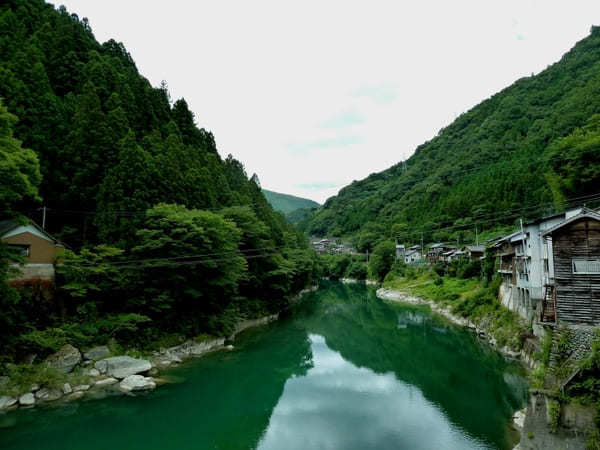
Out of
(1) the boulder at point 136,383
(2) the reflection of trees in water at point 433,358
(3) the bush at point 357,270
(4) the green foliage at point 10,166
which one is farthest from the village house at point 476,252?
(4) the green foliage at point 10,166

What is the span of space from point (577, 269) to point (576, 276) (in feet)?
0.78

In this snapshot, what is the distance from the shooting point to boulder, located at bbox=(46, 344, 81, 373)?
14.5m

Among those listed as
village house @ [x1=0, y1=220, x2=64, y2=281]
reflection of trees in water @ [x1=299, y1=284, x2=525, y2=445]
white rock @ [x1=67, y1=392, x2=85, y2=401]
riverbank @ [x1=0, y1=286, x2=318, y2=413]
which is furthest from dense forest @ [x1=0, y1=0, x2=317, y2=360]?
reflection of trees in water @ [x1=299, y1=284, x2=525, y2=445]

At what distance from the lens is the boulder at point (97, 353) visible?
1562 centimetres

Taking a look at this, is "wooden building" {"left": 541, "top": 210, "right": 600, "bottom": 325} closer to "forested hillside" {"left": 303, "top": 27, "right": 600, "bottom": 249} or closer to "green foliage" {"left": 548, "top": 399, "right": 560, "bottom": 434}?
"green foliage" {"left": 548, "top": 399, "right": 560, "bottom": 434}

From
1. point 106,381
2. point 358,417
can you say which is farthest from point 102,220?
point 358,417

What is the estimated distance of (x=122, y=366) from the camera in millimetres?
15750

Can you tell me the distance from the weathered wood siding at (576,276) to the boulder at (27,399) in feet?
60.3

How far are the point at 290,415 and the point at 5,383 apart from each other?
10.1 metres

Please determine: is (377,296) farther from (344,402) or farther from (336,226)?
(336,226)

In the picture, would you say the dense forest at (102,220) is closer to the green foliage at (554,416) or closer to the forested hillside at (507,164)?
the green foliage at (554,416)

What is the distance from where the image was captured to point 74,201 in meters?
20.2

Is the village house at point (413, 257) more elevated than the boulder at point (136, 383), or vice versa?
the village house at point (413, 257)

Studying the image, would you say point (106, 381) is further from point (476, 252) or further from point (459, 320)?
point (476, 252)
